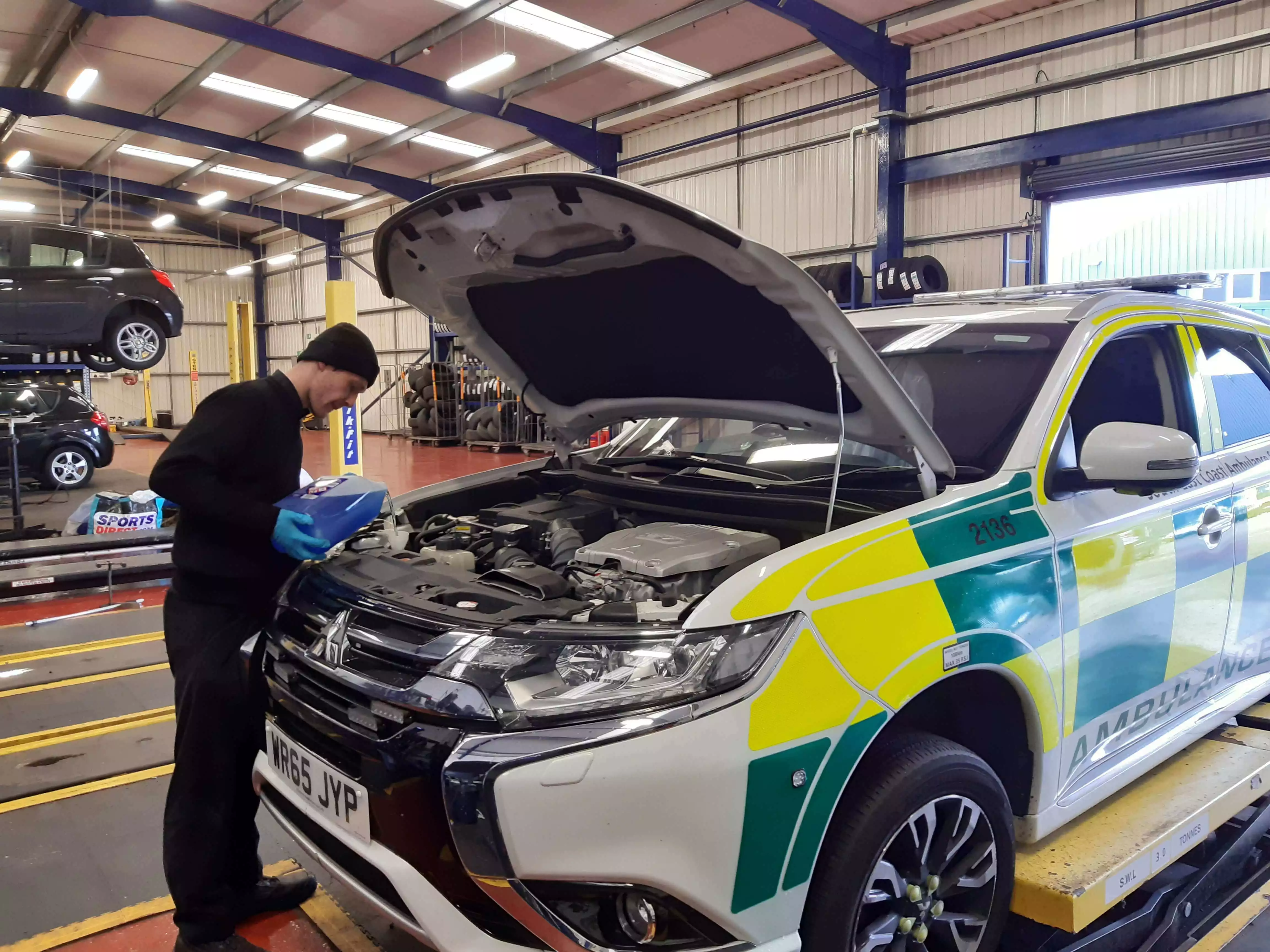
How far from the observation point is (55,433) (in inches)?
414

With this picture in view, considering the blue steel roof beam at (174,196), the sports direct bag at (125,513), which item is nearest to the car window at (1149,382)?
the sports direct bag at (125,513)

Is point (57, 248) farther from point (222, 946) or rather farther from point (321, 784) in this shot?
point (321, 784)

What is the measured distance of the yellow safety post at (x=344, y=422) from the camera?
8461 millimetres

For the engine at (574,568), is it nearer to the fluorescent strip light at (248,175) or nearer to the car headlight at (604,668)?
A: the car headlight at (604,668)

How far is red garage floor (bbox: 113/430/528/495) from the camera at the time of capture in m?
12.0

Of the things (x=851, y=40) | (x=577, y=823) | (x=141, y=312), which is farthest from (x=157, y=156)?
(x=577, y=823)

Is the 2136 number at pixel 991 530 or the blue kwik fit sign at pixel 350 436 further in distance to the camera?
the blue kwik fit sign at pixel 350 436

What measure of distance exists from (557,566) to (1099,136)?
29.9 ft

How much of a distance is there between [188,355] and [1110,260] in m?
24.7

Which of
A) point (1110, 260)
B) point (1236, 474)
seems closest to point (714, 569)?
point (1236, 474)

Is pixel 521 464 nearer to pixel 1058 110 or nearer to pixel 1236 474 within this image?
pixel 1236 474

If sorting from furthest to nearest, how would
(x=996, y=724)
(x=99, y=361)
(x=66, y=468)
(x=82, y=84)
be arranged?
(x=82, y=84) → (x=66, y=468) → (x=99, y=361) → (x=996, y=724)

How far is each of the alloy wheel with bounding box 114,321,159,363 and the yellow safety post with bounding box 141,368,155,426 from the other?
1529cm

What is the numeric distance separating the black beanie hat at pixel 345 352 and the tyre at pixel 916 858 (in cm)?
149
